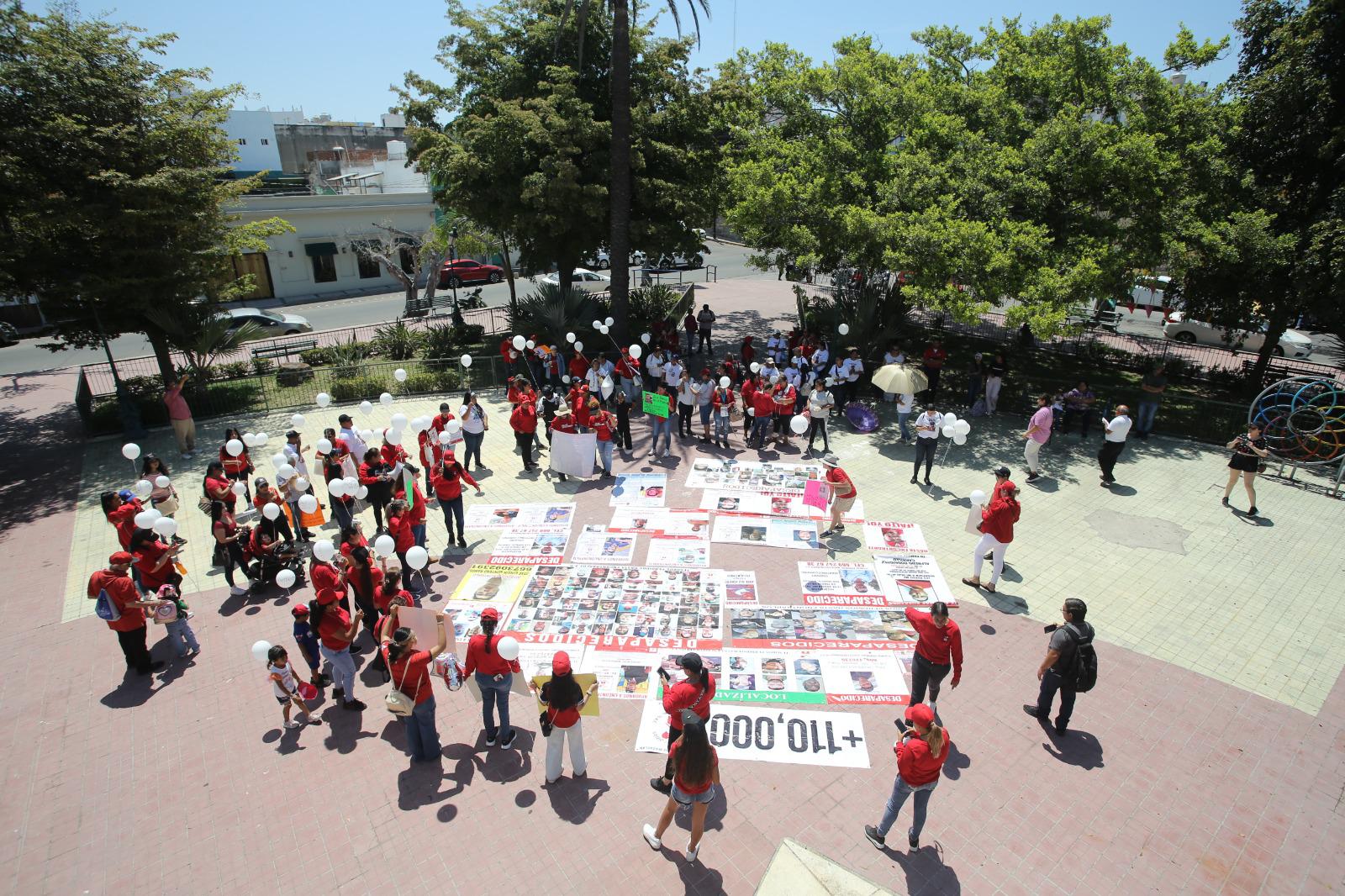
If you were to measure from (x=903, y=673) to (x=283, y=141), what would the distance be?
61.7 metres

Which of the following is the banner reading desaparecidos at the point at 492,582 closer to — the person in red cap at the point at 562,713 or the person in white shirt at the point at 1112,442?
the person in red cap at the point at 562,713

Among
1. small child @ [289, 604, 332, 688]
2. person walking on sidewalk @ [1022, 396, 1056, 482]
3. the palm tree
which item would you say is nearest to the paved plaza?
small child @ [289, 604, 332, 688]

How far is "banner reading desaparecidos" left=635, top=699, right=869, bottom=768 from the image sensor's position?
6.76m

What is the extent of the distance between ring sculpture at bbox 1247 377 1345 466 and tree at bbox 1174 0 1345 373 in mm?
2421

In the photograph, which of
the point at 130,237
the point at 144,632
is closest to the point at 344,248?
the point at 130,237

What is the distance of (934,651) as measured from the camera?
266 inches

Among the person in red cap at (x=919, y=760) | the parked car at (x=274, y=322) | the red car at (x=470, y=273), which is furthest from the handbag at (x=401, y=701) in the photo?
the red car at (x=470, y=273)

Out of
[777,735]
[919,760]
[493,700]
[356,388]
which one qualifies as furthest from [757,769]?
[356,388]

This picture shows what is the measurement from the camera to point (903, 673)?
780 centimetres

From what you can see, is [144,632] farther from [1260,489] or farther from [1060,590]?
[1260,489]

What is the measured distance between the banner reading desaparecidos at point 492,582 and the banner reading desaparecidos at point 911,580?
500cm

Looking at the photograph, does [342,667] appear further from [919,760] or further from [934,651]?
[934,651]

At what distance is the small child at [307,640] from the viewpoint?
23.4 feet

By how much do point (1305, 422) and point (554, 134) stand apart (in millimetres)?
17061
